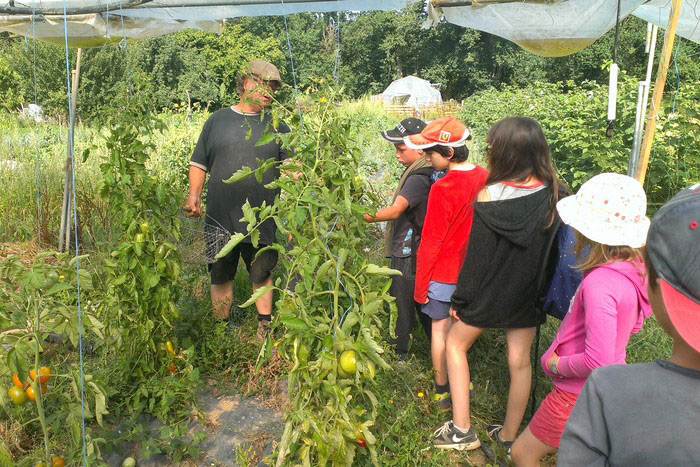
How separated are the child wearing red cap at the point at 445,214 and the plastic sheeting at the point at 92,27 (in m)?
2.85

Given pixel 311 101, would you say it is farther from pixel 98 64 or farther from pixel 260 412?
pixel 98 64

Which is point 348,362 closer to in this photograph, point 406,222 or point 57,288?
point 57,288

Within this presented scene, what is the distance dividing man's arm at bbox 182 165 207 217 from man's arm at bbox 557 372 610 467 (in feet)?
8.64

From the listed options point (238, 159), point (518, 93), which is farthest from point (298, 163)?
point (518, 93)

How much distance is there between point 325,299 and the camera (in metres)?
1.95

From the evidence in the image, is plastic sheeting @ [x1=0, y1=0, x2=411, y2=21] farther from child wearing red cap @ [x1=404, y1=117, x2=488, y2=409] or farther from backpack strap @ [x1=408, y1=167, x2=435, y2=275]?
child wearing red cap @ [x1=404, y1=117, x2=488, y2=409]

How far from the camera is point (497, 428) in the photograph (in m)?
2.73

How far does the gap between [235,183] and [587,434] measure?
8.63 ft

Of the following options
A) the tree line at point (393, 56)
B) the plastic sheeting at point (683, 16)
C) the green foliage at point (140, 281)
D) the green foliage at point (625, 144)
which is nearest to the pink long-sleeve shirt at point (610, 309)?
the green foliage at point (140, 281)

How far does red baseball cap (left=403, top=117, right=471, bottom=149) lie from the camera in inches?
102

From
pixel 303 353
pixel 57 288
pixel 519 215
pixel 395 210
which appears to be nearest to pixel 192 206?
pixel 395 210

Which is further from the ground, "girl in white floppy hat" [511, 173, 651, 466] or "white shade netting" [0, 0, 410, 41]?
"white shade netting" [0, 0, 410, 41]

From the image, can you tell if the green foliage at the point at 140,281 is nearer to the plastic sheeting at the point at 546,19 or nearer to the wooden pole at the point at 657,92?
the plastic sheeting at the point at 546,19

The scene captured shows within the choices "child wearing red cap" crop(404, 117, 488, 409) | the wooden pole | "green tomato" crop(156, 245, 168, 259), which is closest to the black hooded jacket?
"child wearing red cap" crop(404, 117, 488, 409)
